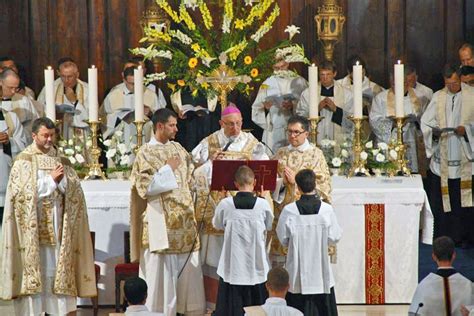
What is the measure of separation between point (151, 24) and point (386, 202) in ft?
12.1

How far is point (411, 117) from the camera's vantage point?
14219 mm

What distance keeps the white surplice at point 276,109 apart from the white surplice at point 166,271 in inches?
128

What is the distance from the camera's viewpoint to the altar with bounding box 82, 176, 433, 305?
11.9 metres

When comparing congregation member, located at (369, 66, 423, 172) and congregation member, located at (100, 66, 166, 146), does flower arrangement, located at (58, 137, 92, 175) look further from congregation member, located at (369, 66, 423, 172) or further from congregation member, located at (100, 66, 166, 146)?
congregation member, located at (369, 66, 423, 172)

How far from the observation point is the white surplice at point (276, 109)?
556 inches

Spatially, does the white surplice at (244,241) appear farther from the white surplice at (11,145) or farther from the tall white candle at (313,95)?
the white surplice at (11,145)

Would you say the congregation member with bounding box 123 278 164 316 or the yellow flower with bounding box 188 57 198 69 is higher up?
the yellow flower with bounding box 188 57 198 69

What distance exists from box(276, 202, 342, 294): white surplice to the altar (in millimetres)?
1400

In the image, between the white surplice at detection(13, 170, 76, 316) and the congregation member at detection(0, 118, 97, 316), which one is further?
the white surplice at detection(13, 170, 76, 316)

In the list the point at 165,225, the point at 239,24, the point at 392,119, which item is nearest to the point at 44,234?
the point at 165,225

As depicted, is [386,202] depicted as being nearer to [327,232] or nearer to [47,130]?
[327,232]

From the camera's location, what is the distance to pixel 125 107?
46.6 feet

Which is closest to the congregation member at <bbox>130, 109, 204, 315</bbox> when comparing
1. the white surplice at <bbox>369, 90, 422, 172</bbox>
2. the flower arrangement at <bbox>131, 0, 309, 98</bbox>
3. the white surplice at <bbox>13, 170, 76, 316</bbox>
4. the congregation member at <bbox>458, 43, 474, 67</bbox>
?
the white surplice at <bbox>13, 170, 76, 316</bbox>

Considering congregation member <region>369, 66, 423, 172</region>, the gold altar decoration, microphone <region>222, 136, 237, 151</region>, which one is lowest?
microphone <region>222, 136, 237, 151</region>
